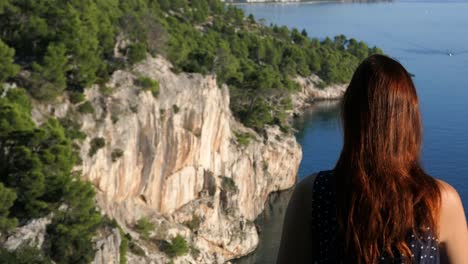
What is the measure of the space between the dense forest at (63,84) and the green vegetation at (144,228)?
427cm

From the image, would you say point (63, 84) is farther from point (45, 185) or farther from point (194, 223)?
point (194, 223)

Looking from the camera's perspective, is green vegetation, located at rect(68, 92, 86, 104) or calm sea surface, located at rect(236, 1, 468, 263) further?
calm sea surface, located at rect(236, 1, 468, 263)

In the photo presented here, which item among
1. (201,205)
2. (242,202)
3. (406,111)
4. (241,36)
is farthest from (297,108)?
(406,111)

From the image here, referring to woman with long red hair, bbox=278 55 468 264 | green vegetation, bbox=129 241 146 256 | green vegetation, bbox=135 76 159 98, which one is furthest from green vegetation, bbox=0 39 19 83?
woman with long red hair, bbox=278 55 468 264

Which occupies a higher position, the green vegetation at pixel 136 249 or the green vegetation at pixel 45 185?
the green vegetation at pixel 45 185

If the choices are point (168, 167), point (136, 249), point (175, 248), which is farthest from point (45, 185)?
point (168, 167)

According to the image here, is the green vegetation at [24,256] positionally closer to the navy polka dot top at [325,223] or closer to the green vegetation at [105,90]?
the green vegetation at [105,90]

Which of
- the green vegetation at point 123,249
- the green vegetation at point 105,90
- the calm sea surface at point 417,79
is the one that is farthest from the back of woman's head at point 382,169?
the green vegetation at point 105,90

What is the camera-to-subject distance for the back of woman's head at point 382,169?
2.25 m

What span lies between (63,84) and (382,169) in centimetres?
2267

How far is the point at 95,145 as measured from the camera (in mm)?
23453

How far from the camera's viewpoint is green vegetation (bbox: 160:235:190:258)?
25688 mm

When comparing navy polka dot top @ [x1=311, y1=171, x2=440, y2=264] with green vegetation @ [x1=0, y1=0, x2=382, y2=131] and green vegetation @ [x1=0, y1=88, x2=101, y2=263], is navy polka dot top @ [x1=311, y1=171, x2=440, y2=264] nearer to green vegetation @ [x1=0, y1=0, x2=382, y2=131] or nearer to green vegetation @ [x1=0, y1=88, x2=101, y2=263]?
green vegetation @ [x1=0, y1=88, x2=101, y2=263]

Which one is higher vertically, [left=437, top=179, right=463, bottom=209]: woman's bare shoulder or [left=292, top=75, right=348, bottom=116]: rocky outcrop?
[left=437, top=179, right=463, bottom=209]: woman's bare shoulder
